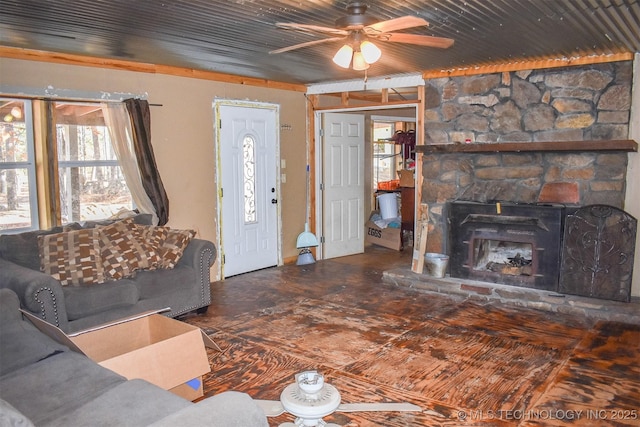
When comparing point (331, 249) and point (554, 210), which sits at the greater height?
point (554, 210)

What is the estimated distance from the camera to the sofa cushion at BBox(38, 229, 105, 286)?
3.94m

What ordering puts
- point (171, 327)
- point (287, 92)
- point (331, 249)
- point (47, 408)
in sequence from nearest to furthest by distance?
1. point (47, 408)
2. point (171, 327)
3. point (287, 92)
4. point (331, 249)

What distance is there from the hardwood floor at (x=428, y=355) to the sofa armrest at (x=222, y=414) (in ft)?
3.86

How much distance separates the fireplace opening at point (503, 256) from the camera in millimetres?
5253

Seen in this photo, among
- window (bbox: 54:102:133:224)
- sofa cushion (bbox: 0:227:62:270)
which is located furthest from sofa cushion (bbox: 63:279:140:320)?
window (bbox: 54:102:133:224)

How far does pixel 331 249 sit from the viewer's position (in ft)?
23.7

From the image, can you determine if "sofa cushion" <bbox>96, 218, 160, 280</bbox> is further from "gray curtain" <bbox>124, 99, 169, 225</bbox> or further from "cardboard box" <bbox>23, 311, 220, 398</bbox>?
"cardboard box" <bbox>23, 311, 220, 398</bbox>

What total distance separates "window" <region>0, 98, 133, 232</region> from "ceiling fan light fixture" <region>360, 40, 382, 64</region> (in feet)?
9.29

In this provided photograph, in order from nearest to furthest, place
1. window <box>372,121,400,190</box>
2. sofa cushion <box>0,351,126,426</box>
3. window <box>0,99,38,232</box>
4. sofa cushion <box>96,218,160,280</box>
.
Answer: sofa cushion <box>0,351,126,426</box> < sofa cushion <box>96,218,160,280</box> < window <box>0,99,38,232</box> < window <box>372,121,400,190</box>

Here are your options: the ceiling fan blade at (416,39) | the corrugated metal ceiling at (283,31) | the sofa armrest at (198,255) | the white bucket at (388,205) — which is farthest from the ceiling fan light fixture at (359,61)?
the white bucket at (388,205)

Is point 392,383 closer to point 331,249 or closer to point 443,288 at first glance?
point 443,288

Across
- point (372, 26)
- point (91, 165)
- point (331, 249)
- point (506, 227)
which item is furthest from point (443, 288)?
point (91, 165)

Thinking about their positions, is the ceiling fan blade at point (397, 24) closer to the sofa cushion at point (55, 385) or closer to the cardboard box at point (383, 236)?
the sofa cushion at point (55, 385)

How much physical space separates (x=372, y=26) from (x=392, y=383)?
2168mm
